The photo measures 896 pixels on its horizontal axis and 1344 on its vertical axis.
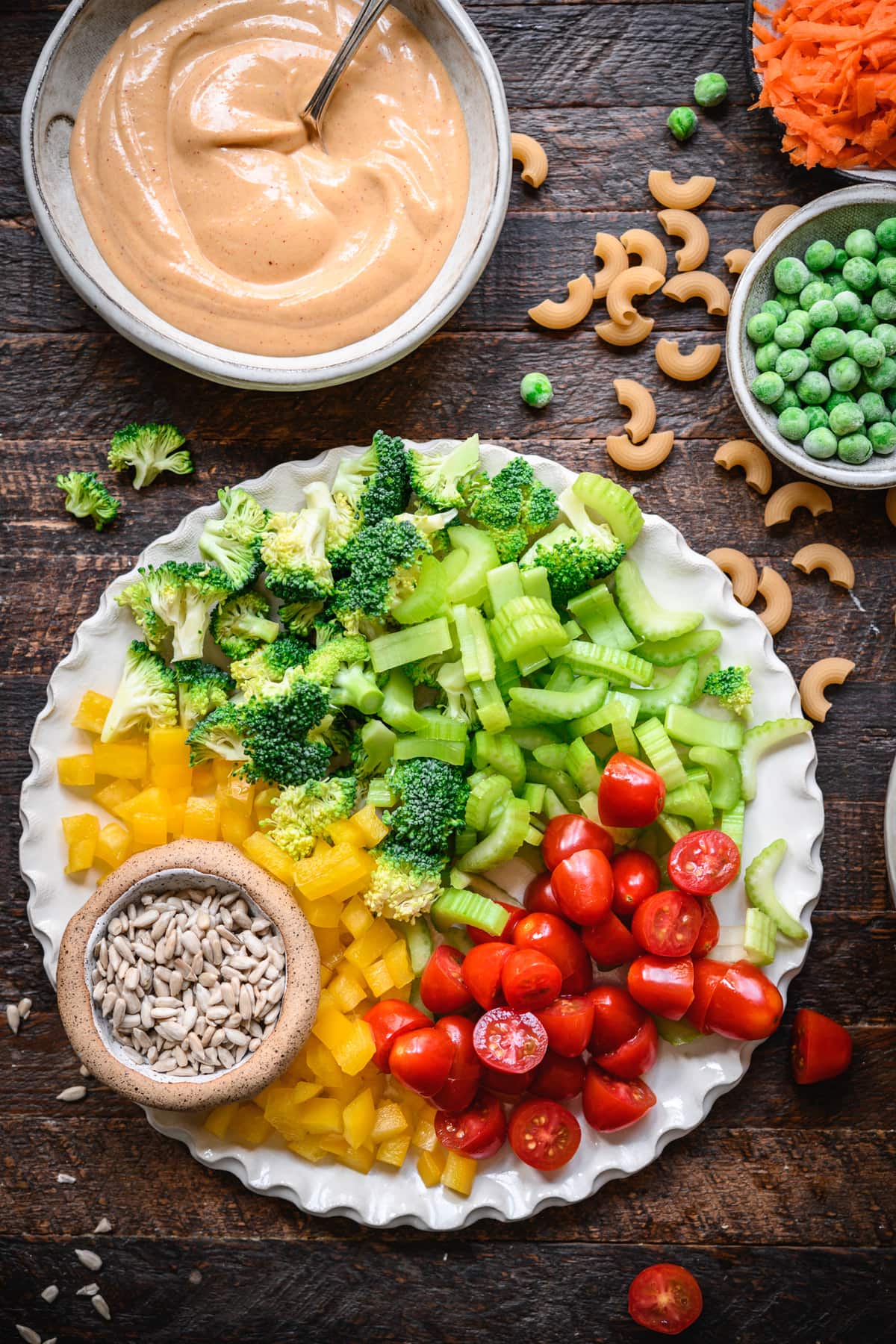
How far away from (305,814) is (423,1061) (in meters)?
0.61

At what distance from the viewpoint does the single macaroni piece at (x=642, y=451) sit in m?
2.53

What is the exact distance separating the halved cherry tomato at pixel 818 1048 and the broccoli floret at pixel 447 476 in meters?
1.60

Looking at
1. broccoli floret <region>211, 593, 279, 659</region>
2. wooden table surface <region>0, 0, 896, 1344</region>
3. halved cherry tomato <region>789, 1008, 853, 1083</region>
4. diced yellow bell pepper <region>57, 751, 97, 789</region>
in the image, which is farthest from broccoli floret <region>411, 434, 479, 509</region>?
halved cherry tomato <region>789, 1008, 853, 1083</region>

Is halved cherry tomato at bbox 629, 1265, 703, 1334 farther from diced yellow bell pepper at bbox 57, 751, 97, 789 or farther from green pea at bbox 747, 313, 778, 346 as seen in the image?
green pea at bbox 747, 313, 778, 346

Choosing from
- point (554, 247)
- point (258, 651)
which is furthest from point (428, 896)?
point (554, 247)

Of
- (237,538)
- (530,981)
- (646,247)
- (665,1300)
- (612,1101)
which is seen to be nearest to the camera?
(530,981)

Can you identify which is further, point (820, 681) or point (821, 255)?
point (820, 681)

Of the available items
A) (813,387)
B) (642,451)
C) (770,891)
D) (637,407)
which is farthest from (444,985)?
(813,387)

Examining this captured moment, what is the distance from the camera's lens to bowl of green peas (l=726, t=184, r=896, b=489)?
7.81 ft

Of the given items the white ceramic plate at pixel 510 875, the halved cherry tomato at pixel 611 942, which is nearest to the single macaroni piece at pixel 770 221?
the white ceramic plate at pixel 510 875

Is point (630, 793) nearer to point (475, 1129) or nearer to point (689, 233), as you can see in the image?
point (475, 1129)

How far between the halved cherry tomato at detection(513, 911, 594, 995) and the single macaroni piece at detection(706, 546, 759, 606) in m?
0.97

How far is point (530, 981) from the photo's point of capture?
7.00ft

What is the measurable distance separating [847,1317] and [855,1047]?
0.69m
